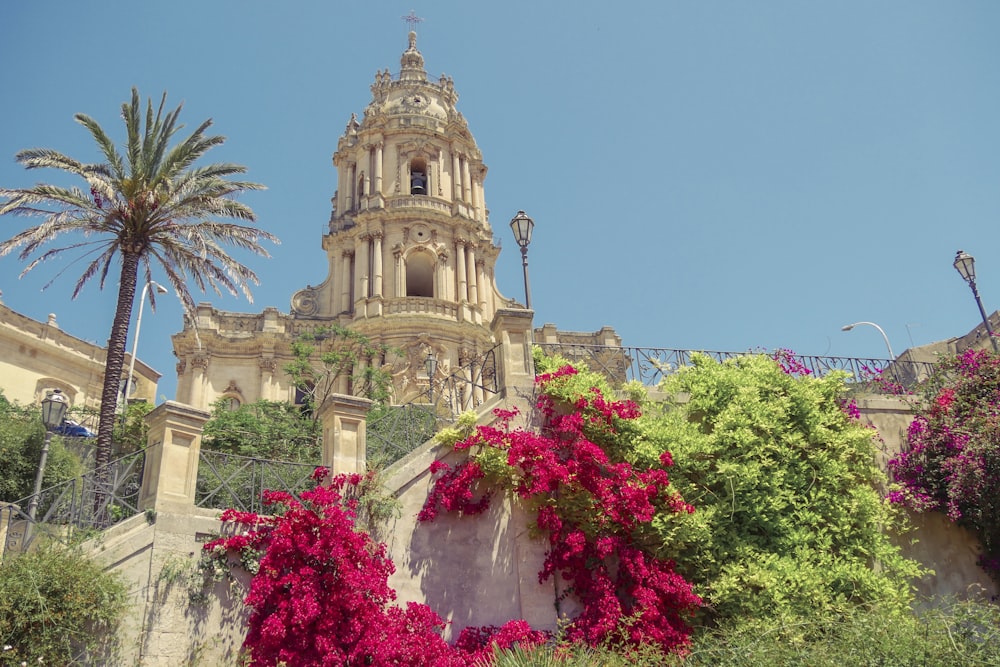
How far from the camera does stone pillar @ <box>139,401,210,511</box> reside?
1048cm

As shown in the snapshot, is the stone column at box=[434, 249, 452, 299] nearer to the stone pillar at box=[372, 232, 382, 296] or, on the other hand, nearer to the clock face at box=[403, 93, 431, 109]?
the stone pillar at box=[372, 232, 382, 296]

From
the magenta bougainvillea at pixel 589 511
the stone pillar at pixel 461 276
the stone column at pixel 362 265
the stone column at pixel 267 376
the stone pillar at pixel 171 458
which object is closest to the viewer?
the stone pillar at pixel 171 458

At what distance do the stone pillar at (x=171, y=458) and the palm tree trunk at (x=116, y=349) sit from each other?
286 inches

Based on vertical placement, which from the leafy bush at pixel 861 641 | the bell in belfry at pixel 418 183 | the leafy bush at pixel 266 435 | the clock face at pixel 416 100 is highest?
the clock face at pixel 416 100

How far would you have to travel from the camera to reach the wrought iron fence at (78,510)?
10263 millimetres

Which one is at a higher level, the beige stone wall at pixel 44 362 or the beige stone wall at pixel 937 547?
the beige stone wall at pixel 44 362

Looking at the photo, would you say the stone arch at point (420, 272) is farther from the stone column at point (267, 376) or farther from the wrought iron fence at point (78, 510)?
the wrought iron fence at point (78, 510)

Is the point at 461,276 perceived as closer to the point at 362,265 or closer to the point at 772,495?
the point at 362,265

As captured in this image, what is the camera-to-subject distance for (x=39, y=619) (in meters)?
8.98

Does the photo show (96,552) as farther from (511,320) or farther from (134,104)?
(134,104)

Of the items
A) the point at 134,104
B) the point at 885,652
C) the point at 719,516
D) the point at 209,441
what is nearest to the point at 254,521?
the point at 719,516

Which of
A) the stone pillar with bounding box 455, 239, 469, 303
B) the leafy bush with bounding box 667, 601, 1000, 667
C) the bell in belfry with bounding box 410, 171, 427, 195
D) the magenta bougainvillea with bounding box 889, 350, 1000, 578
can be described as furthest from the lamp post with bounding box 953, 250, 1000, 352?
the bell in belfry with bounding box 410, 171, 427, 195

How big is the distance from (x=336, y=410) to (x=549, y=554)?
3734 mm

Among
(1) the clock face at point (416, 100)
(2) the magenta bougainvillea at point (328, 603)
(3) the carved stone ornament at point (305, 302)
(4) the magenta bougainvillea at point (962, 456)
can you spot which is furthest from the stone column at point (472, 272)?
(2) the magenta bougainvillea at point (328, 603)
